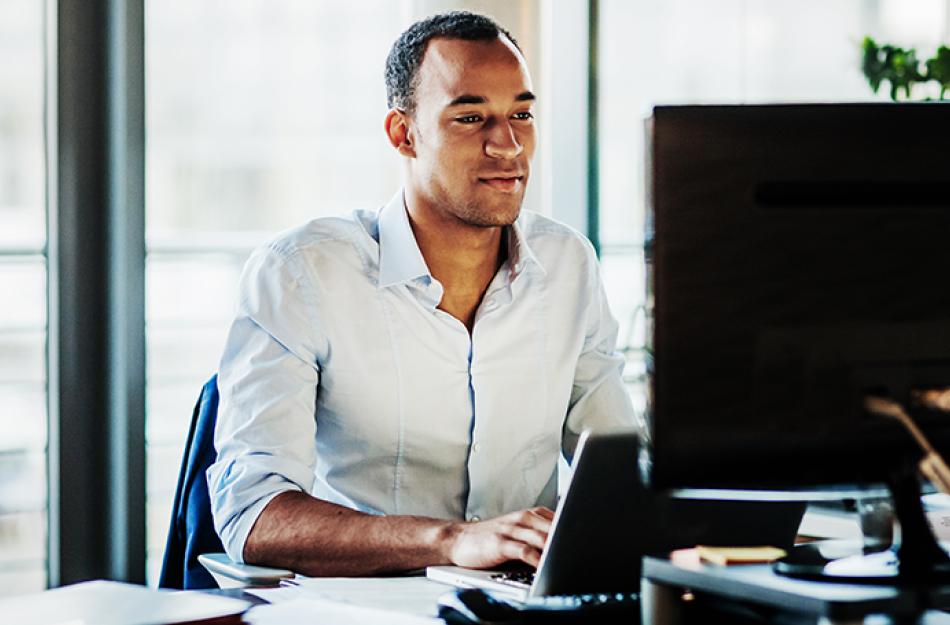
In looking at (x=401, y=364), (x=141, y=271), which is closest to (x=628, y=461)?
(x=401, y=364)

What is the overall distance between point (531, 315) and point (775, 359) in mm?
1199

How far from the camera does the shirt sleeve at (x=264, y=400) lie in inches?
73.8

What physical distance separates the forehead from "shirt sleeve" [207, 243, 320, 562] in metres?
0.42

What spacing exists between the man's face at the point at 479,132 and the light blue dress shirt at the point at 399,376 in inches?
4.2

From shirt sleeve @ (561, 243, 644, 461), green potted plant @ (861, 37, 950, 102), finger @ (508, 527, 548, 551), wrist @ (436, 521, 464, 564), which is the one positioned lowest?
wrist @ (436, 521, 464, 564)

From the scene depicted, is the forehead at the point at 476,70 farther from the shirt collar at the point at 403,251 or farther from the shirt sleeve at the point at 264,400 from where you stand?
the shirt sleeve at the point at 264,400

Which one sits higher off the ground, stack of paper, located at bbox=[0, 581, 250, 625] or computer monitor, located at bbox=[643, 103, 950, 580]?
computer monitor, located at bbox=[643, 103, 950, 580]

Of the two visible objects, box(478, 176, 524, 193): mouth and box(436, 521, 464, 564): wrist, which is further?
box(478, 176, 524, 193): mouth

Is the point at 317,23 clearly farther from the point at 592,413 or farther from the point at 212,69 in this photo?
the point at 592,413

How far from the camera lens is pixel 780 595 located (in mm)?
985

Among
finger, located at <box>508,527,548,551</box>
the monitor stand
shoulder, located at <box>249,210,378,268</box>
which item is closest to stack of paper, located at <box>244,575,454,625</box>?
finger, located at <box>508,527,548,551</box>

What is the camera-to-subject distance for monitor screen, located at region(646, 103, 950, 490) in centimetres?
101

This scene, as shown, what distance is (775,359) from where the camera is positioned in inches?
40.2

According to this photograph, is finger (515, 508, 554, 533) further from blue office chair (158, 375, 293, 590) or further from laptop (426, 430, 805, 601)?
blue office chair (158, 375, 293, 590)
